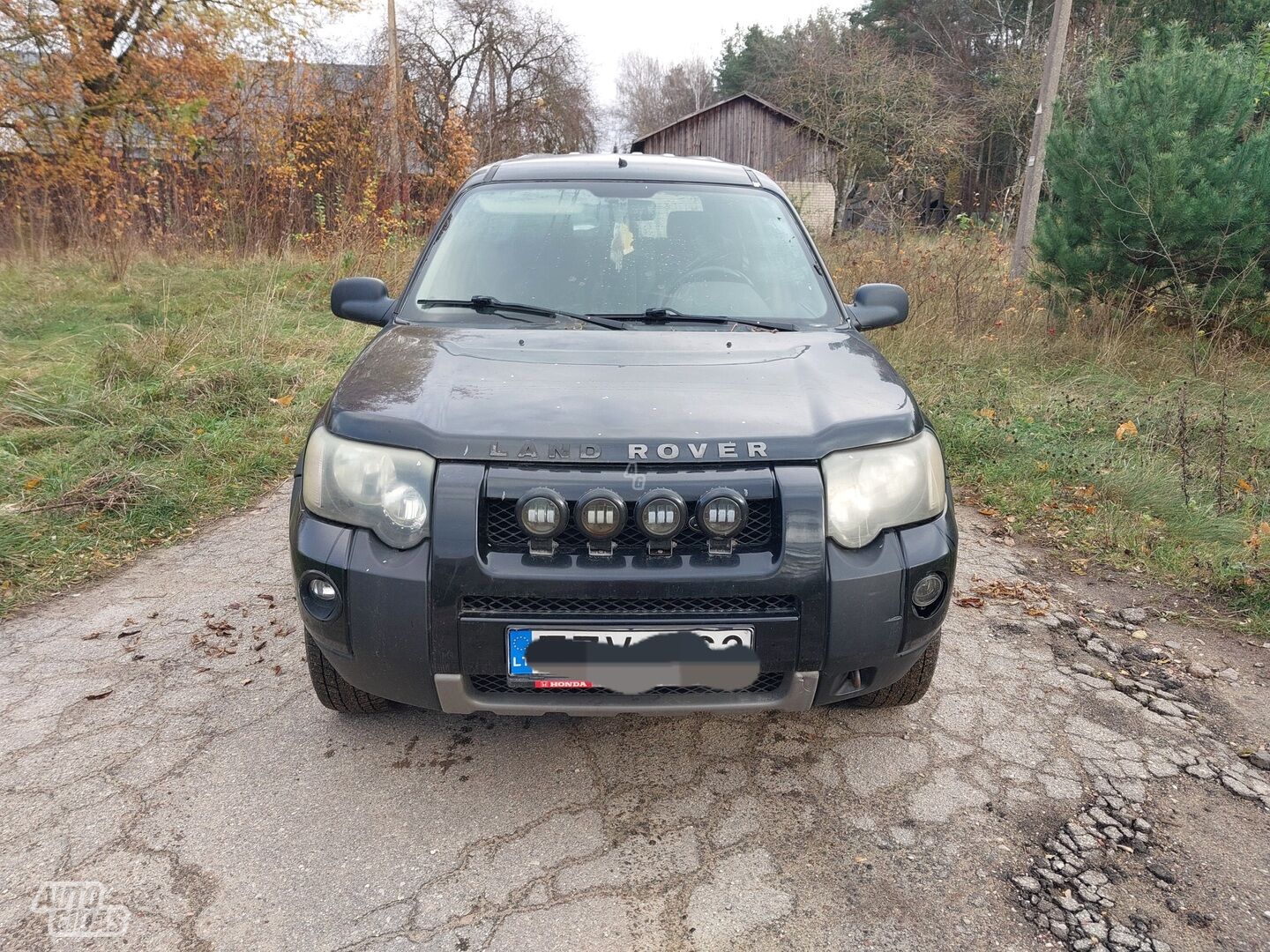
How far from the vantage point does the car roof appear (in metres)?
3.45

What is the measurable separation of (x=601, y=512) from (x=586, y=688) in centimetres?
45

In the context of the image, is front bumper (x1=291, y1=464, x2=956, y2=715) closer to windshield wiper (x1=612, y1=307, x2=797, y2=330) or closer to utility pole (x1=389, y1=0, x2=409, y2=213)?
windshield wiper (x1=612, y1=307, x2=797, y2=330)

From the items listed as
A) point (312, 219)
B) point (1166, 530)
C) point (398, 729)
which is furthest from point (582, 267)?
point (312, 219)

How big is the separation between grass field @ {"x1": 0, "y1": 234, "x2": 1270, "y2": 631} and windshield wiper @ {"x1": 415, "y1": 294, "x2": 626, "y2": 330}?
2286 mm

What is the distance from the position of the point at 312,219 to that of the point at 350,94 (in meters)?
2.99

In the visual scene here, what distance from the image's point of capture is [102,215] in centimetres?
1151

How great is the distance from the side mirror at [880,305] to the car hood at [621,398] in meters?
0.58

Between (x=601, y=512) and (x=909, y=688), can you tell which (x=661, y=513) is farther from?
(x=909, y=688)

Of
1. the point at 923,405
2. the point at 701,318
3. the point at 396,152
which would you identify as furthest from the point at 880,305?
the point at 396,152

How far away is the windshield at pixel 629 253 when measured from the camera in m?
2.95

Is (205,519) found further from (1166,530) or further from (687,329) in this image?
(1166,530)

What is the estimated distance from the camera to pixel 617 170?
348 centimetres

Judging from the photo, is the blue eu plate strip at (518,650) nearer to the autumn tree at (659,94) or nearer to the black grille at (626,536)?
the black grille at (626,536)

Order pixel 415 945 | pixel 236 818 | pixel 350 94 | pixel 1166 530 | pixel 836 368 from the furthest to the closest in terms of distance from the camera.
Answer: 1. pixel 350 94
2. pixel 1166 530
3. pixel 836 368
4. pixel 236 818
5. pixel 415 945
